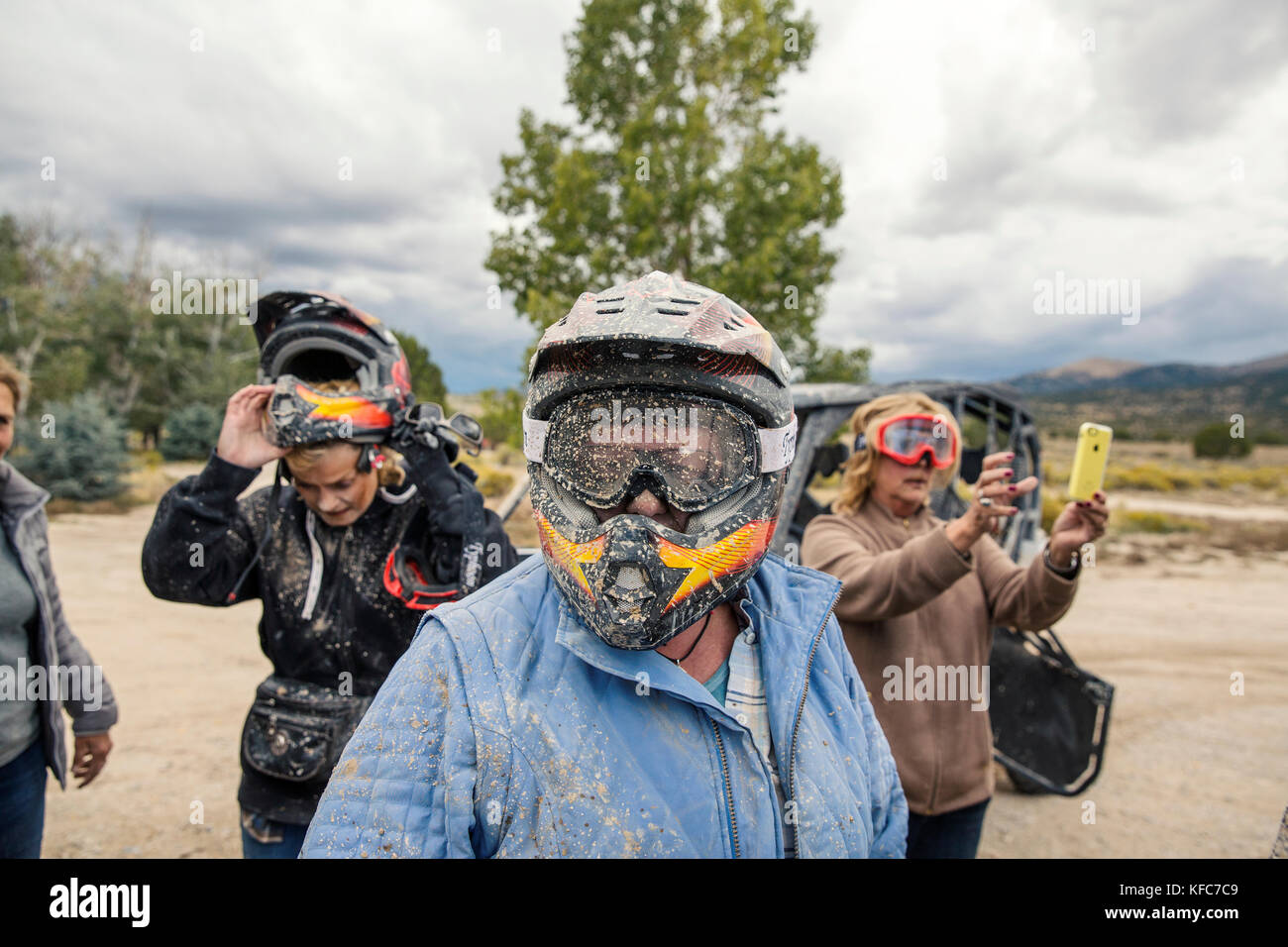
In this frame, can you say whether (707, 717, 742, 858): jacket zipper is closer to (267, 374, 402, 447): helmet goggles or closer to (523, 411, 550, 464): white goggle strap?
(523, 411, 550, 464): white goggle strap

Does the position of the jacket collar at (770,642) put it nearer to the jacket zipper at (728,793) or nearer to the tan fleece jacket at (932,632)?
the jacket zipper at (728,793)

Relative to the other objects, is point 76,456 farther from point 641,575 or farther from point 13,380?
point 641,575

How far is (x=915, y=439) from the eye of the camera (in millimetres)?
A: 3305

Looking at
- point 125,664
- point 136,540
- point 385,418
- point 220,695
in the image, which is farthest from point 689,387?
point 136,540

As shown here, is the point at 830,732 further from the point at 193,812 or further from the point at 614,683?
the point at 193,812

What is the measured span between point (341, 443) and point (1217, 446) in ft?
180

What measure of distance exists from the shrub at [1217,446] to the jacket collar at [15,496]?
2170 inches

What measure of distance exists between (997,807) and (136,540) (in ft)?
51.1

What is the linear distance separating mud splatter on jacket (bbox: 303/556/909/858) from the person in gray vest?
8.32 feet

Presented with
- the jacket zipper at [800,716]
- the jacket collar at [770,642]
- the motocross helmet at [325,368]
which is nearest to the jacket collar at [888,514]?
the jacket collar at [770,642]

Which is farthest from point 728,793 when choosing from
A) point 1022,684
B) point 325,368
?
point 1022,684

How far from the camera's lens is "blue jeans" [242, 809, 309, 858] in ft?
8.30

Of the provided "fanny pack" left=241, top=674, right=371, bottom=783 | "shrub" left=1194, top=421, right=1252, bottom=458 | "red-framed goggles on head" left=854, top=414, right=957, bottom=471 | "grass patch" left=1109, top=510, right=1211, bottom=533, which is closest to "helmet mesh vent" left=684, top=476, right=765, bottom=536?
"fanny pack" left=241, top=674, right=371, bottom=783

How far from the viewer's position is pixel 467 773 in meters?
1.25
